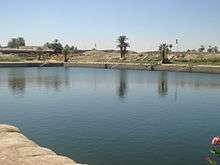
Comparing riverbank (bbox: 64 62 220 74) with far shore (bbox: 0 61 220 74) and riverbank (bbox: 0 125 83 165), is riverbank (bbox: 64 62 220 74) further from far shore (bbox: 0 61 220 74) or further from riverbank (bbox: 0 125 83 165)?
riverbank (bbox: 0 125 83 165)

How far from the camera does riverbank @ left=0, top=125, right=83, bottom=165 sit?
20.4m

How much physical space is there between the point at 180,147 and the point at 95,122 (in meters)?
13.5

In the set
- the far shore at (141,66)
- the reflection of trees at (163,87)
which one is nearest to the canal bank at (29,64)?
the far shore at (141,66)

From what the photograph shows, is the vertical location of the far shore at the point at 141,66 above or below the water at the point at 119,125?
above

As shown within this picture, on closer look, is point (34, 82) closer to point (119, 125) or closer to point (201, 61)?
point (119, 125)

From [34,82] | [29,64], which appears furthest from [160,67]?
[34,82]

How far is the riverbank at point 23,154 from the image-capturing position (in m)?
20.4

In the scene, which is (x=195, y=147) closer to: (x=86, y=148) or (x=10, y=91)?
(x=86, y=148)

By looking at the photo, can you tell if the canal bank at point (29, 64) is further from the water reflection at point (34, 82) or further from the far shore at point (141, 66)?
the water reflection at point (34, 82)

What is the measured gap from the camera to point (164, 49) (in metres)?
180

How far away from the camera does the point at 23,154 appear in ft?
71.5

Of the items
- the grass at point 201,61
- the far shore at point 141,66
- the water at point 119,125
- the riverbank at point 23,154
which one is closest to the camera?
the riverbank at point 23,154

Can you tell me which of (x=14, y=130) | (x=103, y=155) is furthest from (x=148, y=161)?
(x=14, y=130)

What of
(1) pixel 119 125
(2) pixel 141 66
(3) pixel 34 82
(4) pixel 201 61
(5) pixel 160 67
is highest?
(4) pixel 201 61
